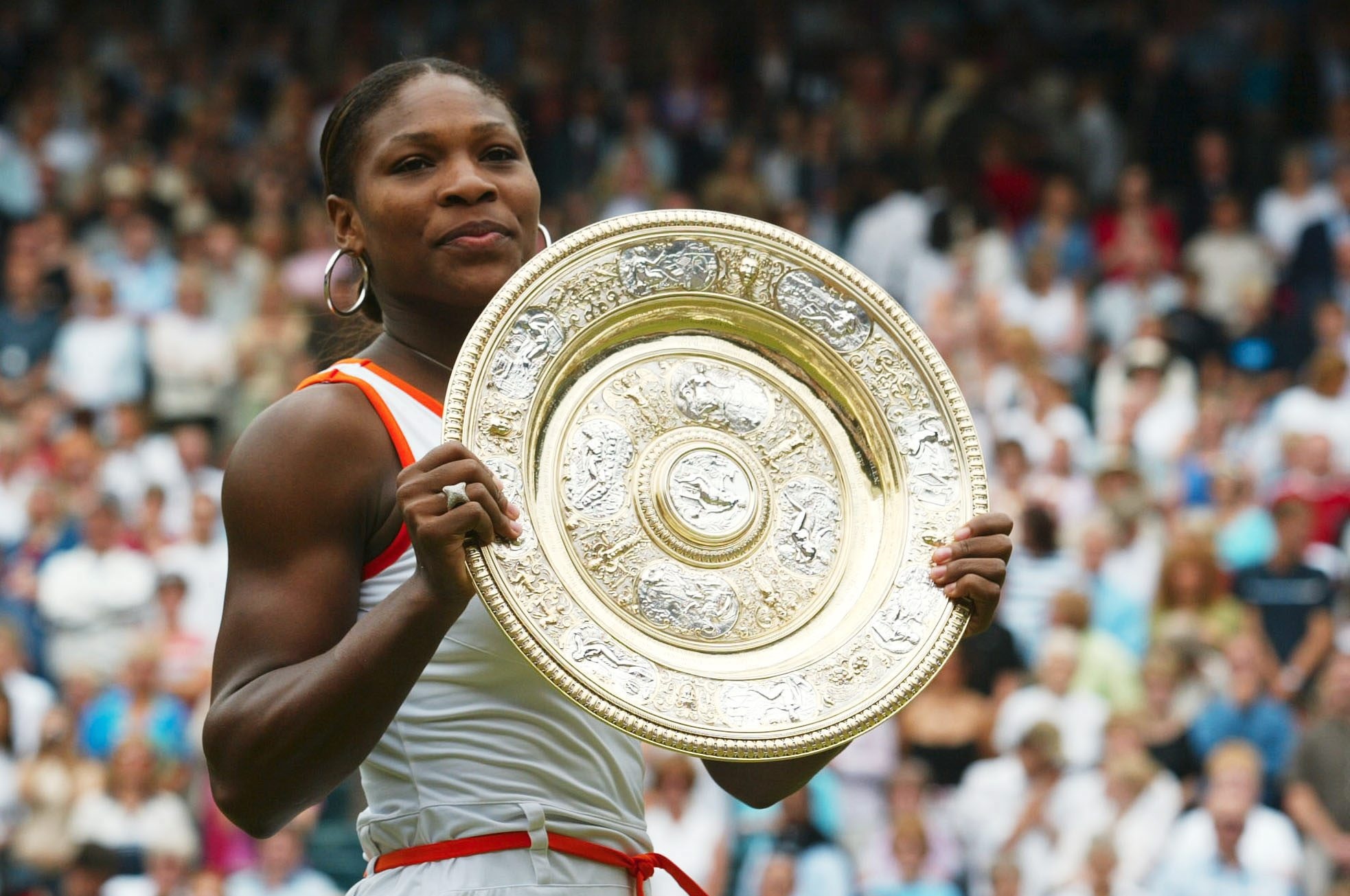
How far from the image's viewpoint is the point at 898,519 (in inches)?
133

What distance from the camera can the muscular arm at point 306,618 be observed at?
285 cm

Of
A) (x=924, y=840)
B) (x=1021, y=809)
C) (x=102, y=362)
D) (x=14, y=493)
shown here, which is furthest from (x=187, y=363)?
(x=1021, y=809)

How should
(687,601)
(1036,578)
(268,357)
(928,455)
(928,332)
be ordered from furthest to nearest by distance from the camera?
(268,357), (928,332), (1036,578), (928,455), (687,601)

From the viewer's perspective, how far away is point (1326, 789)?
9.13 m

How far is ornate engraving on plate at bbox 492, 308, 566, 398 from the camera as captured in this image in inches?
→ 121

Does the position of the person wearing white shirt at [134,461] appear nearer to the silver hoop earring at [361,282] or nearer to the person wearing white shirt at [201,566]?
the person wearing white shirt at [201,566]

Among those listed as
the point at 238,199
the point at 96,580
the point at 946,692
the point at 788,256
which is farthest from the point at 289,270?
the point at 788,256

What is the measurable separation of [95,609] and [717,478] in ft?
28.4

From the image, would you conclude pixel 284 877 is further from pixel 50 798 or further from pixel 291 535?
pixel 291 535

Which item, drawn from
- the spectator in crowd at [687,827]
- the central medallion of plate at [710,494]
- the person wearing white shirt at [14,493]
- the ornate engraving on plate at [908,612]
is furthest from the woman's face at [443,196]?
the person wearing white shirt at [14,493]

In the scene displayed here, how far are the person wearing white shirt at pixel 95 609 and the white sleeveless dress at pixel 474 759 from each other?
8461mm

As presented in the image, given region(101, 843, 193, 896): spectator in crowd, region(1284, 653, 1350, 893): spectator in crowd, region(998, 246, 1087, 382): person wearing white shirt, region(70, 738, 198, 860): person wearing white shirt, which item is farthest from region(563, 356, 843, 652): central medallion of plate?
region(998, 246, 1087, 382): person wearing white shirt

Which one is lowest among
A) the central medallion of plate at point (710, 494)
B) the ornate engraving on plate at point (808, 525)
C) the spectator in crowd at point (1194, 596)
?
the spectator in crowd at point (1194, 596)

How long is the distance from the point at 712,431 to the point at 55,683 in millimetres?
8684
